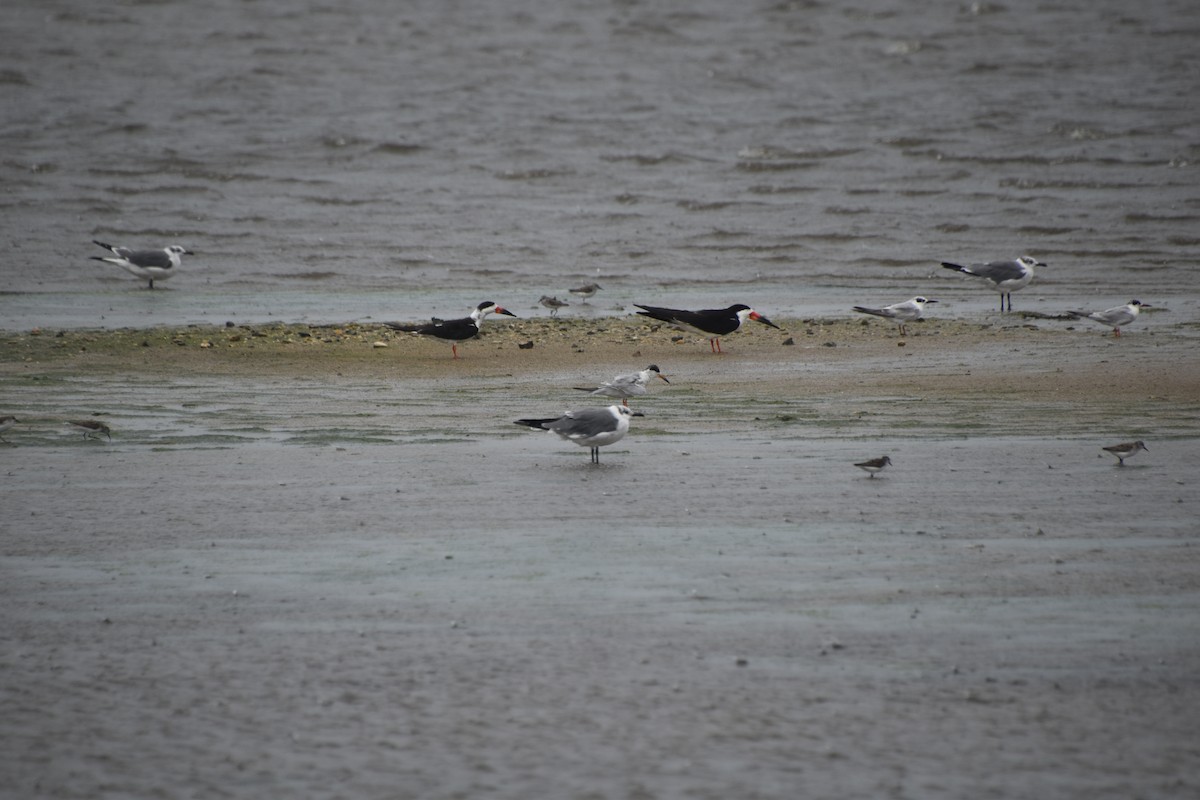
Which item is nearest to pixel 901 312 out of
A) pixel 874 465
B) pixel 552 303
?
pixel 552 303

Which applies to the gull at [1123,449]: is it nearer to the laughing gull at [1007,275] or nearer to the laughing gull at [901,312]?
the laughing gull at [901,312]

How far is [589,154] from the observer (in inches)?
1325

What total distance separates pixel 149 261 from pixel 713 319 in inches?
378

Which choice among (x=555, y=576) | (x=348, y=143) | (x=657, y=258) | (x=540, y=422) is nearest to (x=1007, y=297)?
(x=657, y=258)

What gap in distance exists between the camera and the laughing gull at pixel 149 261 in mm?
20859

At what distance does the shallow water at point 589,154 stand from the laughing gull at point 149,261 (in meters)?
0.29

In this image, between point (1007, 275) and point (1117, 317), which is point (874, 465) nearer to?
point (1117, 317)

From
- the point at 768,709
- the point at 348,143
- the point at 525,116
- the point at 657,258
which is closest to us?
the point at 768,709

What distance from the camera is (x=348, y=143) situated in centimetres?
3428

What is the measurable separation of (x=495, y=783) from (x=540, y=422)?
533 centimetres

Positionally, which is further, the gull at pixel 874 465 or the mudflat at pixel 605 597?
the gull at pixel 874 465

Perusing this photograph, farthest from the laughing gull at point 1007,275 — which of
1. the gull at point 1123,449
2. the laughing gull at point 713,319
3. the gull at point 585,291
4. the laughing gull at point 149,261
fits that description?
the laughing gull at point 149,261

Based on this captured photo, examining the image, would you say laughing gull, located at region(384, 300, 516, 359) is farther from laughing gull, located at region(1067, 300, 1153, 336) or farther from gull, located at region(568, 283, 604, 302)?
laughing gull, located at region(1067, 300, 1153, 336)

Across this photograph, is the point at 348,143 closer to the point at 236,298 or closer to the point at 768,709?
the point at 236,298
